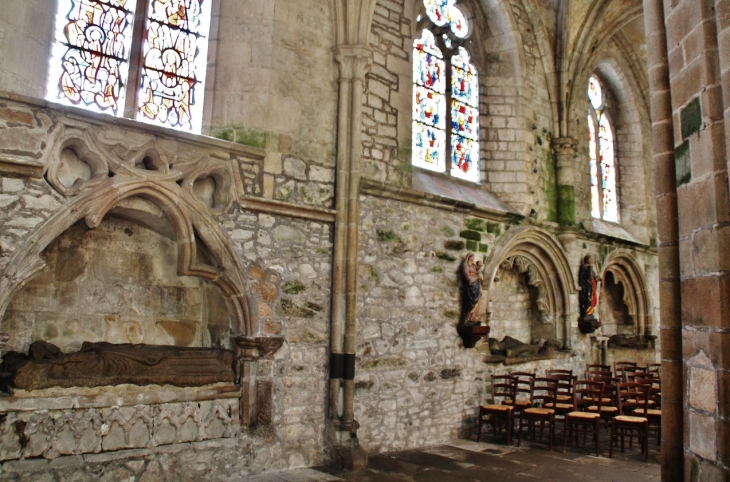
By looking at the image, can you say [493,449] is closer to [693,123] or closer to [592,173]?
[693,123]

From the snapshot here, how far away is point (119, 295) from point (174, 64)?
7.50 feet

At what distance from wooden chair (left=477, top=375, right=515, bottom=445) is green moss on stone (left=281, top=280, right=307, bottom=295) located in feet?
8.69

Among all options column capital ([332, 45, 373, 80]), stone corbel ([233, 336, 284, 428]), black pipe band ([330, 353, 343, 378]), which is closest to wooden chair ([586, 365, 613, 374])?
black pipe band ([330, 353, 343, 378])

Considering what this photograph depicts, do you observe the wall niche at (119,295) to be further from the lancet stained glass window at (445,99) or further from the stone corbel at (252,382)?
the lancet stained glass window at (445,99)

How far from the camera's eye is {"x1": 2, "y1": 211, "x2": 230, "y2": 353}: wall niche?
5.03 metres

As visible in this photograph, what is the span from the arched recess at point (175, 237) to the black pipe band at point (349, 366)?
101cm

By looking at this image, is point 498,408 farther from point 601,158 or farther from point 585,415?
point 601,158

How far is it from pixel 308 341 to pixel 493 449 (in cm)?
237

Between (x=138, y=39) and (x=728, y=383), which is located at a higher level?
(x=138, y=39)

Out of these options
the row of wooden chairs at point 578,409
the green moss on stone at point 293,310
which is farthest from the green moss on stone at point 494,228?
the green moss on stone at point 293,310

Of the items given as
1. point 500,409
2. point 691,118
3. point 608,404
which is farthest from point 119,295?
point 608,404

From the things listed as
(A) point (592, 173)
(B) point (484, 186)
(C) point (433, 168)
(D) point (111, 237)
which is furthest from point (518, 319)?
(D) point (111, 237)

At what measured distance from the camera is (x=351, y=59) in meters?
6.55

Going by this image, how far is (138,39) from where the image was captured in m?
5.88
